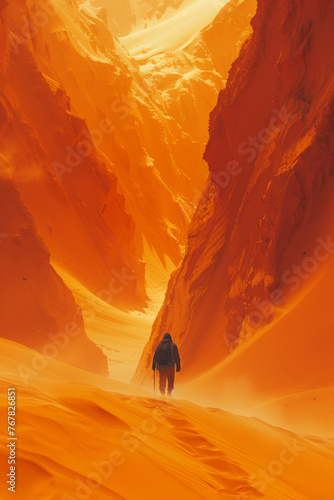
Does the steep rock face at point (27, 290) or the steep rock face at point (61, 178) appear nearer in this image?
the steep rock face at point (27, 290)

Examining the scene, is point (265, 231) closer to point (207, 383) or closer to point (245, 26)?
point (207, 383)

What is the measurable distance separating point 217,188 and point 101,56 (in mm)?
37388

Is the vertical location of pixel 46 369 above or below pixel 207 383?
below

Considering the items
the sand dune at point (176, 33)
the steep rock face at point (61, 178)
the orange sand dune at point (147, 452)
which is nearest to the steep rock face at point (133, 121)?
the steep rock face at point (61, 178)

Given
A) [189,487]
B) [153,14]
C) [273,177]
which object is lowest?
[189,487]

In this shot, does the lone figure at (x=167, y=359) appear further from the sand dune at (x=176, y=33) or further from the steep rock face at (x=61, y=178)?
the sand dune at (x=176, y=33)

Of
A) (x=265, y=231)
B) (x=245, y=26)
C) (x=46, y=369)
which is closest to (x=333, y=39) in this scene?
(x=265, y=231)

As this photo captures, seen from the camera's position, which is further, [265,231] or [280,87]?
[280,87]

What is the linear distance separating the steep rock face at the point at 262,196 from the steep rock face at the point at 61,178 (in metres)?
10.8

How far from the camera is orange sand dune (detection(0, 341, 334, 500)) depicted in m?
2.79

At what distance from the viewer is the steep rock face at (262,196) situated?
9.04 metres

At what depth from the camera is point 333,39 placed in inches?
404

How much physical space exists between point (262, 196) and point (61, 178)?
18947 millimetres

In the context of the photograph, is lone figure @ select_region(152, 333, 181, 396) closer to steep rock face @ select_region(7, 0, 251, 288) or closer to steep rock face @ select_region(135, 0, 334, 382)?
steep rock face @ select_region(135, 0, 334, 382)
